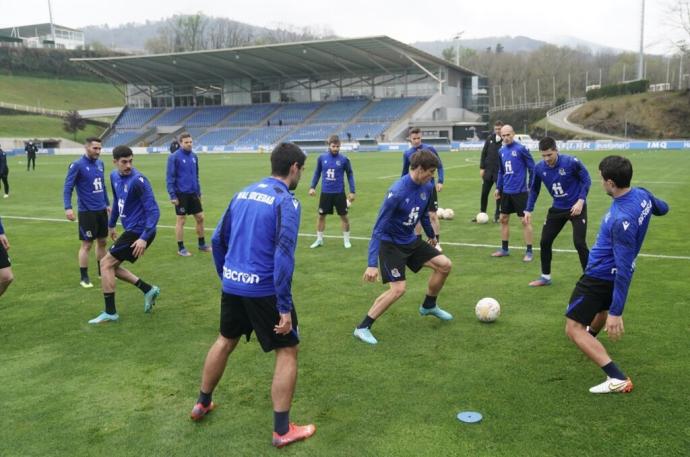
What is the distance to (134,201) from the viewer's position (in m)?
7.78

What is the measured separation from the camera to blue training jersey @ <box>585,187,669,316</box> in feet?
15.2

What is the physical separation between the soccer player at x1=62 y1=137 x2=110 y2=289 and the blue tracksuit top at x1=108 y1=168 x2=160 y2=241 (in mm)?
1557

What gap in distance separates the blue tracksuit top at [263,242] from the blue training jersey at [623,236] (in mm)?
2667

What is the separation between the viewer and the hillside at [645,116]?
67.2 metres

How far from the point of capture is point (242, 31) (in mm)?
135500

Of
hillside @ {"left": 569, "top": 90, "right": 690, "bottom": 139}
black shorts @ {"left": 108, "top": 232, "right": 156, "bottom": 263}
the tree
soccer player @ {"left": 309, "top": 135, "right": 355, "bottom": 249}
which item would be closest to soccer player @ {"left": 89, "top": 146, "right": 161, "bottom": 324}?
black shorts @ {"left": 108, "top": 232, "right": 156, "bottom": 263}

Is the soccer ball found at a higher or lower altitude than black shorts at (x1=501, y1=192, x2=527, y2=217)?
lower

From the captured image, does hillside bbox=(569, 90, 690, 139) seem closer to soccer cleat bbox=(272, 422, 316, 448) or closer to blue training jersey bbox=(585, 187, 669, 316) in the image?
blue training jersey bbox=(585, 187, 669, 316)

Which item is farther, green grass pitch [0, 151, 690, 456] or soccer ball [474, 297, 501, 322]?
soccer ball [474, 297, 501, 322]

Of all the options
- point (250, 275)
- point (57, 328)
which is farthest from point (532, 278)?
point (57, 328)

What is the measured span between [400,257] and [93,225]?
5.50 meters

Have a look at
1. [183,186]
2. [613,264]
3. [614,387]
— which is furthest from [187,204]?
[614,387]

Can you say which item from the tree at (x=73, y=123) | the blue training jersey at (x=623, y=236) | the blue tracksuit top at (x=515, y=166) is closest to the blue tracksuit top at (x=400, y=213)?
the blue training jersey at (x=623, y=236)

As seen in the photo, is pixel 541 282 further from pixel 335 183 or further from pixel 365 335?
pixel 335 183
